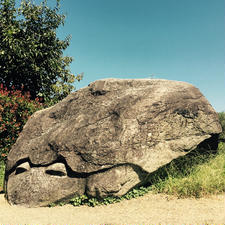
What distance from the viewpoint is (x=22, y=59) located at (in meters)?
13.4

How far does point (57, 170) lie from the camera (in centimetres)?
557

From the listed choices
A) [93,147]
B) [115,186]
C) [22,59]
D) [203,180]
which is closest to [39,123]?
[93,147]

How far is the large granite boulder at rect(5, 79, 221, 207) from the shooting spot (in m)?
5.09

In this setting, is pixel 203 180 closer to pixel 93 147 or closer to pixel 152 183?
pixel 152 183

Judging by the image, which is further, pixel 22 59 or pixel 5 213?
pixel 22 59

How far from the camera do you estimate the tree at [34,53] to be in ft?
43.2

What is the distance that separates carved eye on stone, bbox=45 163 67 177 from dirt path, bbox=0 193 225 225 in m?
0.79

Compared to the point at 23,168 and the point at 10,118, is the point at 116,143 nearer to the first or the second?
the point at 23,168

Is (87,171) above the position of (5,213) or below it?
above

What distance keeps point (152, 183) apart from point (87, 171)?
1.65 meters

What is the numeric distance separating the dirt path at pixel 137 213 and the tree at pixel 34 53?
928cm

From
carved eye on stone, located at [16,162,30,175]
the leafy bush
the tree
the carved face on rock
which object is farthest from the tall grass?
the tree

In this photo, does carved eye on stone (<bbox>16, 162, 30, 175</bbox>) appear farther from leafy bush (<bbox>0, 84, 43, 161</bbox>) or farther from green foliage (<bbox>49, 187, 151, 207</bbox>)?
leafy bush (<bbox>0, 84, 43, 161</bbox>)

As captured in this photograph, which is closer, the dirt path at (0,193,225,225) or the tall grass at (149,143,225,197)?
the dirt path at (0,193,225,225)
